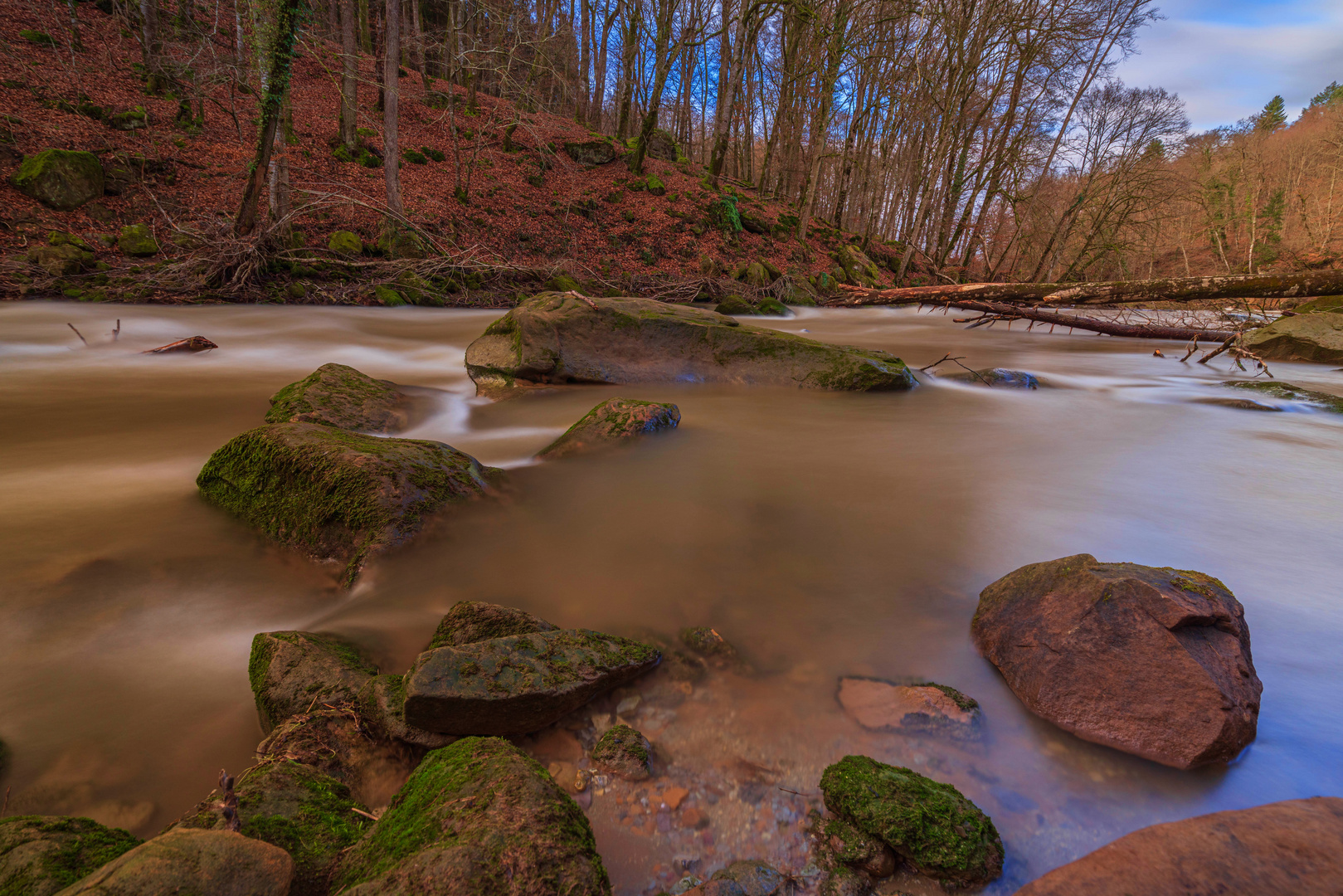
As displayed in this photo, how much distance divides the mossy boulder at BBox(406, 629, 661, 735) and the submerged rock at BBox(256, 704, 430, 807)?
14 centimetres

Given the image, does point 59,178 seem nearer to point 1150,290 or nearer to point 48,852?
point 48,852

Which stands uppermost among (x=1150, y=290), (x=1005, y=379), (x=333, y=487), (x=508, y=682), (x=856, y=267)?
(x=856, y=267)

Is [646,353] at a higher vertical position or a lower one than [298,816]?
higher

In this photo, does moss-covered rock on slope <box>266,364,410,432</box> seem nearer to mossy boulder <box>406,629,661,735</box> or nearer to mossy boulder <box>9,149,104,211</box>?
mossy boulder <box>406,629,661,735</box>

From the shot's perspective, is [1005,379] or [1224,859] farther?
[1005,379]

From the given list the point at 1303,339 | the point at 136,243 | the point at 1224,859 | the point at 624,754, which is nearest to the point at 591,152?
the point at 136,243

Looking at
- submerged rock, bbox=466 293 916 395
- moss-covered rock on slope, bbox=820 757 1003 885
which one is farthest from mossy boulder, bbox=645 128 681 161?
moss-covered rock on slope, bbox=820 757 1003 885

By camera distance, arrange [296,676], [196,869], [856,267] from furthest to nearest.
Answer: [856,267]
[296,676]
[196,869]

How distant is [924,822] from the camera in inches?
58.4

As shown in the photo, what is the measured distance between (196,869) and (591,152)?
22511mm

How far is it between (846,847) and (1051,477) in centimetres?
387

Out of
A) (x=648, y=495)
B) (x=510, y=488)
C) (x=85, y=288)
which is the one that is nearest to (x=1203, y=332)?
(x=648, y=495)

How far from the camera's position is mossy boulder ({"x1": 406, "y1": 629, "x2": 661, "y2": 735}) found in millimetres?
1709

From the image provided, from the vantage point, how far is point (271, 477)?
3.04m
